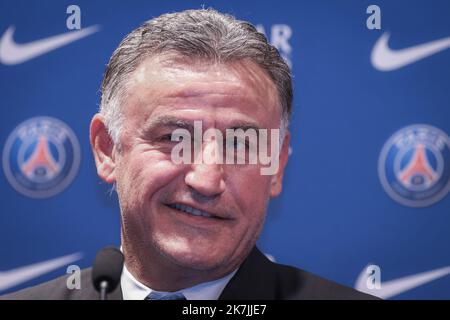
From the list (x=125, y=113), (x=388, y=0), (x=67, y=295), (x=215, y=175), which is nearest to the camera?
(x=215, y=175)

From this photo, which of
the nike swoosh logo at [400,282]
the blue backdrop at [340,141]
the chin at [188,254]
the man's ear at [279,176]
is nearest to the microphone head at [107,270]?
the chin at [188,254]

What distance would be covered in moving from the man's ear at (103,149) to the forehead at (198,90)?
0.45ft

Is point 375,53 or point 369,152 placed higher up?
point 375,53

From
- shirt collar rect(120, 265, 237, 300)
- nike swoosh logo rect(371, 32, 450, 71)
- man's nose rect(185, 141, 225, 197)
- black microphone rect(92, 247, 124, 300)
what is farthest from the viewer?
nike swoosh logo rect(371, 32, 450, 71)

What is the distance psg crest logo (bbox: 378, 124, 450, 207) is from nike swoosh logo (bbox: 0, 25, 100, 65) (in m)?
1.09

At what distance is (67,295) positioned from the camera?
149cm

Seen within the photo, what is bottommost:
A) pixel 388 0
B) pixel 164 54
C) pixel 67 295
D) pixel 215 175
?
pixel 67 295

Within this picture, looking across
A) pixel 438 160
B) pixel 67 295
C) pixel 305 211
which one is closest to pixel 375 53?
pixel 438 160

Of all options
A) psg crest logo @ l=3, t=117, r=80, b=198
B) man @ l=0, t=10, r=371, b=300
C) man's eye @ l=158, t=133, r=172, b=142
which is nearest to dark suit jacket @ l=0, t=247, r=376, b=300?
man @ l=0, t=10, r=371, b=300

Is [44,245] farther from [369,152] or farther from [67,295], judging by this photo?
[369,152]

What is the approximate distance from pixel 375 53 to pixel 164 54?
84cm

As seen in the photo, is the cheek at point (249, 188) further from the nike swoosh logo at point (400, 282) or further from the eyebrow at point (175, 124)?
the nike swoosh logo at point (400, 282)

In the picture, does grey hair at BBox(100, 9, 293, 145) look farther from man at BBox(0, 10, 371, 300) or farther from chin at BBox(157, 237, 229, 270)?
chin at BBox(157, 237, 229, 270)

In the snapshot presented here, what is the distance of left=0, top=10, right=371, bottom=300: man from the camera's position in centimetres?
128
